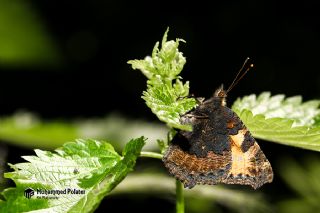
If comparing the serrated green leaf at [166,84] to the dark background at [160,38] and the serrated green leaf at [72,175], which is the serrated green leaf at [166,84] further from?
the dark background at [160,38]

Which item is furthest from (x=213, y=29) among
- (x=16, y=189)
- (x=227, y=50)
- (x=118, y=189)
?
(x=16, y=189)

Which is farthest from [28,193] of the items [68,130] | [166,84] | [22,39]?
[22,39]

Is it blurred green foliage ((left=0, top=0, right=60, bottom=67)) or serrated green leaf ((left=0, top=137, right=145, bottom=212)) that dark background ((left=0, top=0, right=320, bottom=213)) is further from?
serrated green leaf ((left=0, top=137, right=145, bottom=212))

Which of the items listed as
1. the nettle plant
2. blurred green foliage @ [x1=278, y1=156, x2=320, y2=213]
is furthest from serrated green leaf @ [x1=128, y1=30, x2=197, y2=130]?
blurred green foliage @ [x1=278, y1=156, x2=320, y2=213]

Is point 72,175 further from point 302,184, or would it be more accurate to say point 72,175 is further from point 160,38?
point 160,38

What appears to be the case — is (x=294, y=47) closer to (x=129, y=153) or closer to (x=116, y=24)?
(x=116, y=24)
